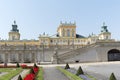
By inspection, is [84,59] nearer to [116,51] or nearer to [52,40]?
[116,51]

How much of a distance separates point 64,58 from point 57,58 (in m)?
1.63

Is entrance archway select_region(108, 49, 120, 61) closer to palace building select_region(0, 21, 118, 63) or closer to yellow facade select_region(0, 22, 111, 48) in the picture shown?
palace building select_region(0, 21, 118, 63)

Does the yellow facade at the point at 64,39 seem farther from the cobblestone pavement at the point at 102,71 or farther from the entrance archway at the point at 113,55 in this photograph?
the cobblestone pavement at the point at 102,71

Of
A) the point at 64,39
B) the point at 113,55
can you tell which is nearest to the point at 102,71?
the point at 113,55

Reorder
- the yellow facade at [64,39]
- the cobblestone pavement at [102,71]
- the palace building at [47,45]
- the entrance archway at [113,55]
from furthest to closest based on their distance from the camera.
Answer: the yellow facade at [64,39]
the palace building at [47,45]
the entrance archway at [113,55]
the cobblestone pavement at [102,71]

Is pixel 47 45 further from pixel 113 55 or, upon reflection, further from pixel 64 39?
pixel 113 55

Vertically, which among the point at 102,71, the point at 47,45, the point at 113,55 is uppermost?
the point at 47,45

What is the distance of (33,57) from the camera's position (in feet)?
233

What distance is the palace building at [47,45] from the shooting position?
7025 cm

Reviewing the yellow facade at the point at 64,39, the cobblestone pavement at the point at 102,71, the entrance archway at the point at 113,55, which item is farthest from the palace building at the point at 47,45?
the cobblestone pavement at the point at 102,71

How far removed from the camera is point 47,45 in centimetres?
9819

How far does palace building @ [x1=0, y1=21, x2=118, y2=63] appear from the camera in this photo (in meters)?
70.2

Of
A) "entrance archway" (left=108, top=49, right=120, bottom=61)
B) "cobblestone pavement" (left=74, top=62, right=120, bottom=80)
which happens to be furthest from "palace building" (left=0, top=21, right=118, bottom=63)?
"cobblestone pavement" (left=74, top=62, right=120, bottom=80)

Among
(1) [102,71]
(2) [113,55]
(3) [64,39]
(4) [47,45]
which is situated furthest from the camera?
(3) [64,39]
